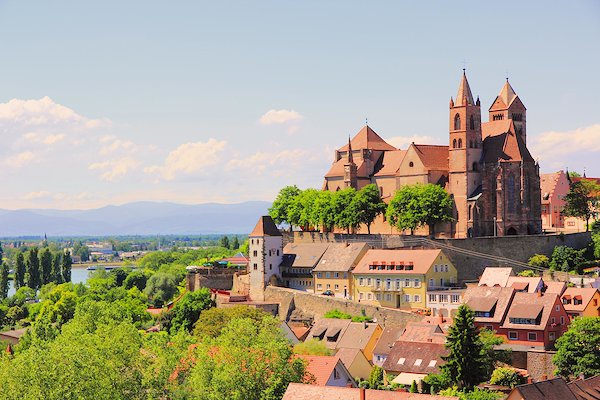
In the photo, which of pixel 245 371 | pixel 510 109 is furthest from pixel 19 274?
pixel 245 371

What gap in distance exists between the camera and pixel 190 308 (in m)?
98.1

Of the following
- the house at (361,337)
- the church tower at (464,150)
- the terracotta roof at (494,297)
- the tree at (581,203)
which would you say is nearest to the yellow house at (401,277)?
the house at (361,337)

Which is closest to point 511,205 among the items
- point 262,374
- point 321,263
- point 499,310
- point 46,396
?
point 321,263

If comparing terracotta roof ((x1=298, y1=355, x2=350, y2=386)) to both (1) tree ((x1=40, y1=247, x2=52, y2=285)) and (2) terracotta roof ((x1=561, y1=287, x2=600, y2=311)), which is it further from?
(1) tree ((x1=40, y1=247, x2=52, y2=285))

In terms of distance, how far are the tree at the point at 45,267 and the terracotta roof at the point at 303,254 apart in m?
78.5

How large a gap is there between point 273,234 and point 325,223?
10.8 m

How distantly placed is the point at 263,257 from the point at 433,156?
22.8 metres

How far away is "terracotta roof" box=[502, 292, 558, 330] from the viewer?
70.9 metres

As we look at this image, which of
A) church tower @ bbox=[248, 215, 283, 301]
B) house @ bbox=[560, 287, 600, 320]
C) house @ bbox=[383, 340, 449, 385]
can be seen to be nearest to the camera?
house @ bbox=[383, 340, 449, 385]

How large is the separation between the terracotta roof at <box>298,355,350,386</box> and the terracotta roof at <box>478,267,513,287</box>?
23212 millimetres

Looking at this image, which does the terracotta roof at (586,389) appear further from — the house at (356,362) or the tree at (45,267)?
the tree at (45,267)

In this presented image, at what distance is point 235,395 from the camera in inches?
2205

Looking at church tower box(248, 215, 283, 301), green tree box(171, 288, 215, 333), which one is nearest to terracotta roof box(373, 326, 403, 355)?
church tower box(248, 215, 283, 301)

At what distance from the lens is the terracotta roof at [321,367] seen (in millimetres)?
62625
